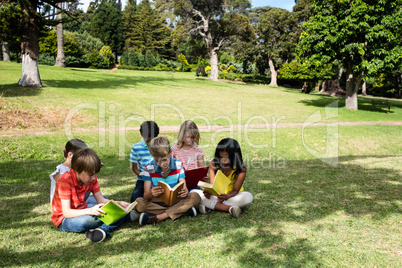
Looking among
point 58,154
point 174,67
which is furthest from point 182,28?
point 58,154

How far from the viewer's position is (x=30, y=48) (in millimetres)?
15430

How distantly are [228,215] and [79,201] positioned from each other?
2065mm

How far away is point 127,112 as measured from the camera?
14.4 m

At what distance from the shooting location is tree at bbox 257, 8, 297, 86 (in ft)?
122

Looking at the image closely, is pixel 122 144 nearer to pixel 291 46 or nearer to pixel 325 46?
pixel 325 46

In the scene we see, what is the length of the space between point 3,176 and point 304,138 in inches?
418

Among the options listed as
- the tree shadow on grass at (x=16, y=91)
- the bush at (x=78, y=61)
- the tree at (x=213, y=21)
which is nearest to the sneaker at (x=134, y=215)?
the tree shadow on grass at (x=16, y=91)

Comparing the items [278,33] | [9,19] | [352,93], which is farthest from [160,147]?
[278,33]

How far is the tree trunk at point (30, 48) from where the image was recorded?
49.0 ft

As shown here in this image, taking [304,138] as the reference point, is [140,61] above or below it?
above

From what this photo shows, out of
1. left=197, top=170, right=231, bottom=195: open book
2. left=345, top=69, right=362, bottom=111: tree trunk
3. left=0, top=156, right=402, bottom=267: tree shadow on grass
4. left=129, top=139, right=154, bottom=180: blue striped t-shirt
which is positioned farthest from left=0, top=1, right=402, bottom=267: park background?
left=345, top=69, right=362, bottom=111: tree trunk

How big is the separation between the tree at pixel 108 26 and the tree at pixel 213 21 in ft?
83.2

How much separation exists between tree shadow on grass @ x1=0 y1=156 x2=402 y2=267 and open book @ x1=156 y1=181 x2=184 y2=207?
30 centimetres

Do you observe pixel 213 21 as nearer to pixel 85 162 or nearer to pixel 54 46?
pixel 54 46
